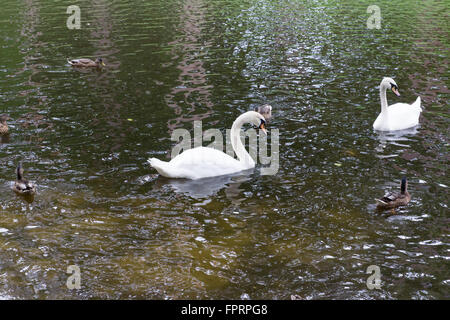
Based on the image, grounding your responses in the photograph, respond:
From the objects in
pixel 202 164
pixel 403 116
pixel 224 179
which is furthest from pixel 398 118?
pixel 202 164

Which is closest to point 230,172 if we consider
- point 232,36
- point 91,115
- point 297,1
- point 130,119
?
point 130,119

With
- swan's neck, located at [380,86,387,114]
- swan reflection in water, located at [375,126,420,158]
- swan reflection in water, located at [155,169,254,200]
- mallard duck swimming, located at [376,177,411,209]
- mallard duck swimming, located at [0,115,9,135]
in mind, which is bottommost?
swan reflection in water, located at [155,169,254,200]

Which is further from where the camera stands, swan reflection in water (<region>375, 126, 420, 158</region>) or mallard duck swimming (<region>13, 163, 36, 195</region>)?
swan reflection in water (<region>375, 126, 420, 158</region>)

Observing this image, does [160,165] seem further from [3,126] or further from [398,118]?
[398,118]

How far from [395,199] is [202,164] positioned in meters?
3.85

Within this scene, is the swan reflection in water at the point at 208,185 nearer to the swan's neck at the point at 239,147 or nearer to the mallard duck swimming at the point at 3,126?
the swan's neck at the point at 239,147

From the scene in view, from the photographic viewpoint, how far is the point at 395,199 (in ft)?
29.9

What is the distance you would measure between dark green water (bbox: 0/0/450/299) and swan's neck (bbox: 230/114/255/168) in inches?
18.6

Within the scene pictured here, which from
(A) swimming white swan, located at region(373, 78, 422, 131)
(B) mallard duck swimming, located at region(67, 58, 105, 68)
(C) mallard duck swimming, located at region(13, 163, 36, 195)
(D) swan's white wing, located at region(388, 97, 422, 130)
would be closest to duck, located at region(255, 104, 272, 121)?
(A) swimming white swan, located at region(373, 78, 422, 131)

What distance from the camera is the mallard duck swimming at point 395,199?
906 centimetres

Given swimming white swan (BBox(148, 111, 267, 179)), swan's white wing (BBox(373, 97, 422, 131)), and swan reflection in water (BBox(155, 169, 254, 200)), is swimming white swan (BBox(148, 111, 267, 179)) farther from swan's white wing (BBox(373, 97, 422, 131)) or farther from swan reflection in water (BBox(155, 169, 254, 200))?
swan's white wing (BBox(373, 97, 422, 131))

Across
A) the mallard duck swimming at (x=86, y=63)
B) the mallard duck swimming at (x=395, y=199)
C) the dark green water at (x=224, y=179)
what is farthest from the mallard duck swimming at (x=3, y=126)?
the mallard duck swimming at (x=395, y=199)

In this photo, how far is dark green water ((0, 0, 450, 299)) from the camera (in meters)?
7.65
